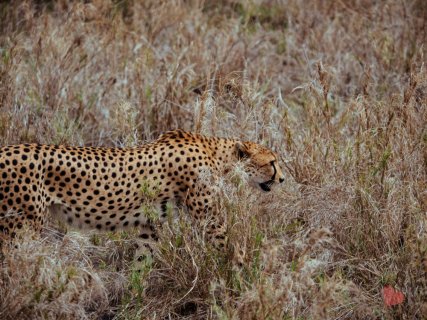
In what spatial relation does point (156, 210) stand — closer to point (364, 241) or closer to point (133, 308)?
point (133, 308)

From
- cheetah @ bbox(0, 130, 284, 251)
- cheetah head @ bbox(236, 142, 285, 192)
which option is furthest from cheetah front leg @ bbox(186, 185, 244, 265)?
cheetah head @ bbox(236, 142, 285, 192)

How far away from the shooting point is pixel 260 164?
195 inches

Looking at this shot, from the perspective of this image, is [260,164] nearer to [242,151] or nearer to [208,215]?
[242,151]

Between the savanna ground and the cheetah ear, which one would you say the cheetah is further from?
the savanna ground

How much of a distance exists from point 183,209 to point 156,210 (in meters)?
0.21

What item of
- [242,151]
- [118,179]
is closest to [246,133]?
[242,151]

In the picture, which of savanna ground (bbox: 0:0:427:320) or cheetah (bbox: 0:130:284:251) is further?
cheetah (bbox: 0:130:284:251)

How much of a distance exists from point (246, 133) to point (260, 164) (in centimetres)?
75

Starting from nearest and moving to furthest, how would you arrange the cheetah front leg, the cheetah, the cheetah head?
the cheetah → the cheetah front leg → the cheetah head

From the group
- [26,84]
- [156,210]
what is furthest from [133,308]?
[26,84]

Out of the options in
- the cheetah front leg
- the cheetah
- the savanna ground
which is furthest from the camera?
the cheetah front leg

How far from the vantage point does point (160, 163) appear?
A: 4773mm

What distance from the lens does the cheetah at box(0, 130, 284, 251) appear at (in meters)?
4.30

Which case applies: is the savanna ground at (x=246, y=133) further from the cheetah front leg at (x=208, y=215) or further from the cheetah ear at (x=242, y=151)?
the cheetah ear at (x=242, y=151)
